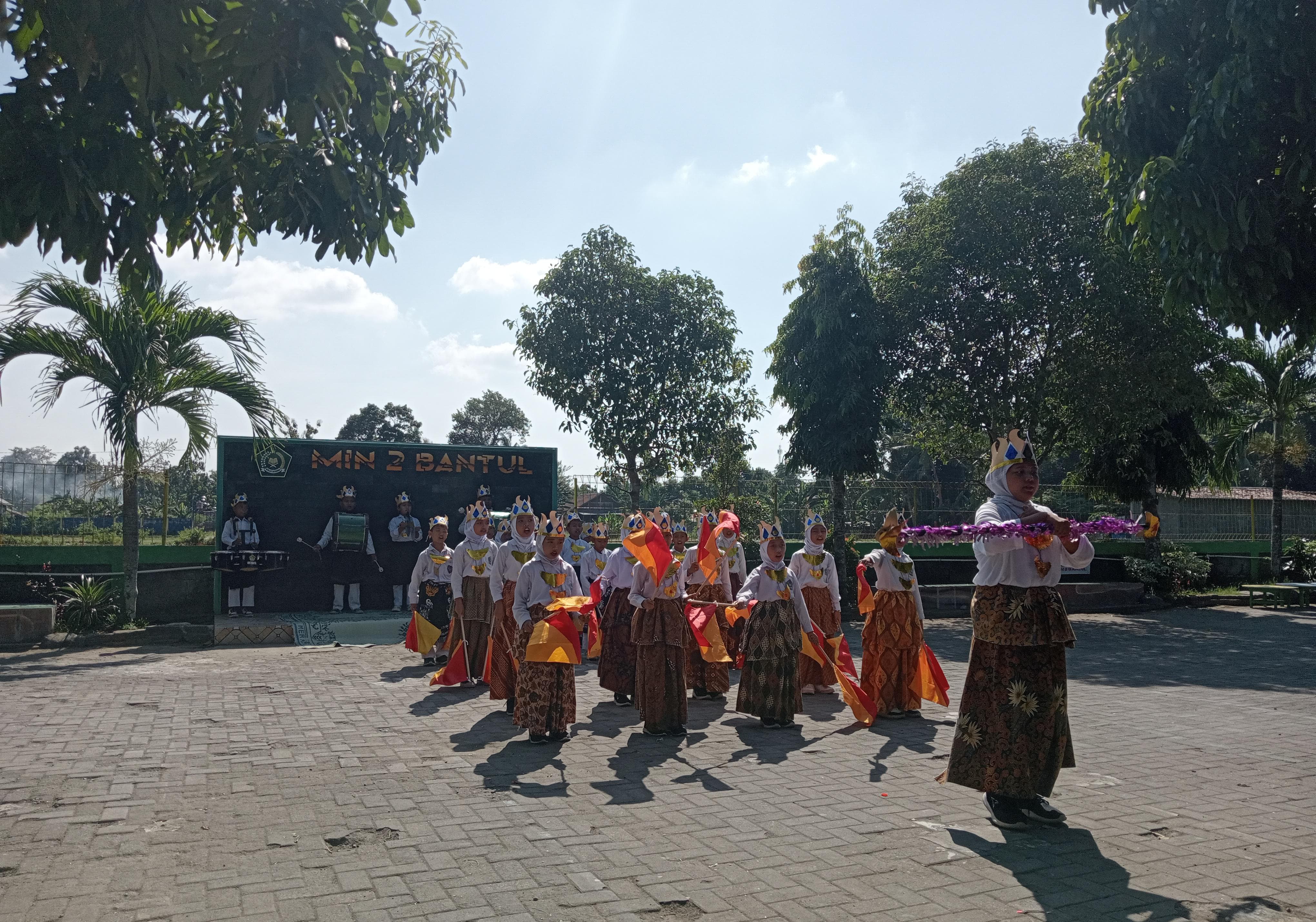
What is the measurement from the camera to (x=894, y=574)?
908 cm

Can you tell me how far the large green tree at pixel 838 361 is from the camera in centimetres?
1872

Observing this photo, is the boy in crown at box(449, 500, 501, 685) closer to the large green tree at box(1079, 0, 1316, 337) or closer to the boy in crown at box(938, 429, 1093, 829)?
the boy in crown at box(938, 429, 1093, 829)

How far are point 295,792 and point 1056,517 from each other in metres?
4.85

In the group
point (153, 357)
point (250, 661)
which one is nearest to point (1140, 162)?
point (250, 661)

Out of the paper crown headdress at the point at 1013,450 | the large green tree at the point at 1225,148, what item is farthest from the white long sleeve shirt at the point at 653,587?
the large green tree at the point at 1225,148

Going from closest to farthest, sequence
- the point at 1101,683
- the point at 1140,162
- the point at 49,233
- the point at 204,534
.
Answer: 1. the point at 49,233
2. the point at 1140,162
3. the point at 1101,683
4. the point at 204,534

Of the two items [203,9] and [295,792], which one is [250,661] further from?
[203,9]

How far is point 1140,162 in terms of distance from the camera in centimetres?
579

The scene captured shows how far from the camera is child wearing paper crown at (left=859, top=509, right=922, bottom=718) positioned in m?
8.82

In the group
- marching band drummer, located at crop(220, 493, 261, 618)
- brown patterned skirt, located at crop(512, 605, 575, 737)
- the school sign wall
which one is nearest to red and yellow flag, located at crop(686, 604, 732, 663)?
brown patterned skirt, located at crop(512, 605, 575, 737)

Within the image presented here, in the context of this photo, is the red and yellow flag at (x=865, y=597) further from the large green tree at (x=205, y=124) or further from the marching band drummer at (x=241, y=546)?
the marching band drummer at (x=241, y=546)

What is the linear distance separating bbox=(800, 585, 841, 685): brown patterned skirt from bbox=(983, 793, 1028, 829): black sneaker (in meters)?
4.53

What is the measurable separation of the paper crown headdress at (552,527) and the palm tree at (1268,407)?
62.4 ft

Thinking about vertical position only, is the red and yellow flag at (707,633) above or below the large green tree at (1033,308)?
below
